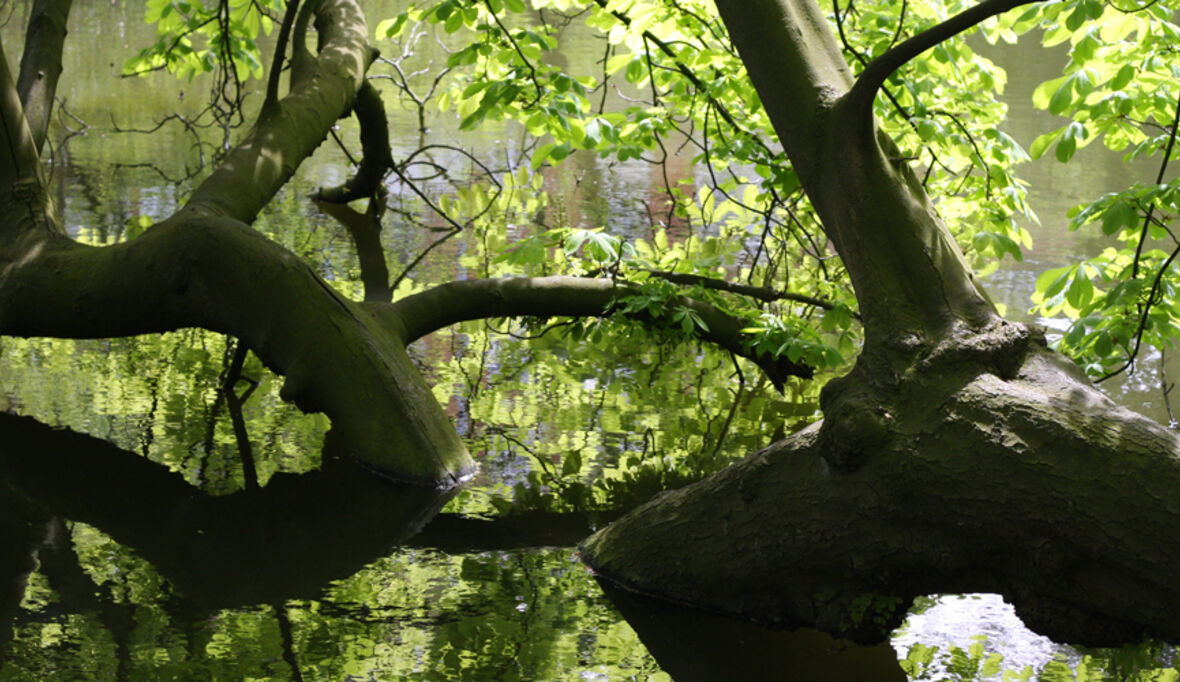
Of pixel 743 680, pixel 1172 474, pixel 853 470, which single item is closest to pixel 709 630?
pixel 743 680

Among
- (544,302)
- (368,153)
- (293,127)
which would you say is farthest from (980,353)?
(368,153)

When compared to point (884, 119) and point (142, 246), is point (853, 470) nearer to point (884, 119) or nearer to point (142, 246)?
point (884, 119)

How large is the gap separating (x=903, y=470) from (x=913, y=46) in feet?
3.40

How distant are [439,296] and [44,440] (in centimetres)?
167

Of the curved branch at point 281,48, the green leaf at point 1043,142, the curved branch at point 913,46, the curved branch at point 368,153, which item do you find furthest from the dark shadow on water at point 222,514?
the curved branch at point 368,153

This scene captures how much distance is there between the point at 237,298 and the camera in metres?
4.54

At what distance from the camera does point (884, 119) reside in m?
4.91

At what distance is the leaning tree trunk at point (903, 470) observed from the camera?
261cm

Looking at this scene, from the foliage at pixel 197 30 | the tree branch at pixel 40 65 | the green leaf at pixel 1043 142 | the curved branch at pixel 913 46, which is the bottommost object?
the curved branch at pixel 913 46

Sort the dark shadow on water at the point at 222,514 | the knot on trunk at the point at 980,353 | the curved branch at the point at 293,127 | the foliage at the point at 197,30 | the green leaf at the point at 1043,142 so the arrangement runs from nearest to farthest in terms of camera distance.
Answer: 1. the knot on trunk at the point at 980,353
2. the dark shadow on water at the point at 222,514
3. the green leaf at the point at 1043,142
4. the curved branch at the point at 293,127
5. the foliage at the point at 197,30

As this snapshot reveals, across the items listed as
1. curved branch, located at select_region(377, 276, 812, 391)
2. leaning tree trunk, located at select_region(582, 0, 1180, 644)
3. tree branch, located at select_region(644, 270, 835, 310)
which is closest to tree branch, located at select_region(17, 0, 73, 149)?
curved branch, located at select_region(377, 276, 812, 391)

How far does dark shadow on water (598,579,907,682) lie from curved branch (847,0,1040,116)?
1.46 meters

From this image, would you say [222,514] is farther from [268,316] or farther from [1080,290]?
[1080,290]

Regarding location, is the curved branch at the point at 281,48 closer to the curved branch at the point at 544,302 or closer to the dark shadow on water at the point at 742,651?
the curved branch at the point at 544,302
